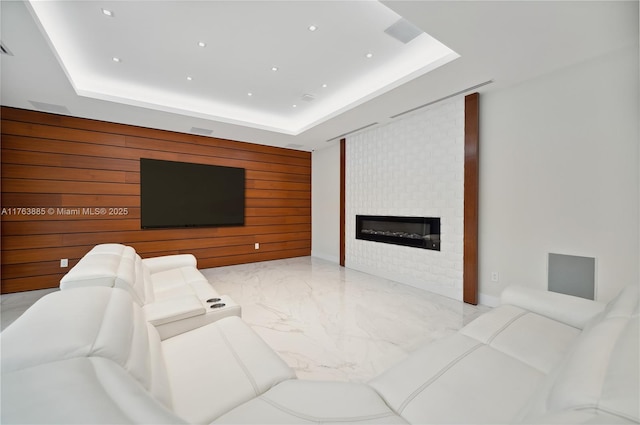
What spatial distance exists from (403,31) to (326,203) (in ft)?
13.1

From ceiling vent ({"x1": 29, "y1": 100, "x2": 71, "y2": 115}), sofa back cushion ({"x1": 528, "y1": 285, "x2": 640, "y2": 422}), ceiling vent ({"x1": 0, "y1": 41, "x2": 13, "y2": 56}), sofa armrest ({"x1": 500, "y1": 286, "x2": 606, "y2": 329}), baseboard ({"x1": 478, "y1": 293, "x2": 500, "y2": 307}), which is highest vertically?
ceiling vent ({"x1": 29, "y1": 100, "x2": 71, "y2": 115})

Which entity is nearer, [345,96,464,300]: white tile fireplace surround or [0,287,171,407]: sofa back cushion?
[0,287,171,407]: sofa back cushion

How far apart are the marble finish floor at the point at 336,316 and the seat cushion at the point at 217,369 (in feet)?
2.49

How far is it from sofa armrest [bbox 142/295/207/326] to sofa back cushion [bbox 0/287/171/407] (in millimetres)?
307

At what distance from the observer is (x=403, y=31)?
7.98 feet

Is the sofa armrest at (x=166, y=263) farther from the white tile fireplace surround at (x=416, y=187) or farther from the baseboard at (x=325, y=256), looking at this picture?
the baseboard at (x=325, y=256)

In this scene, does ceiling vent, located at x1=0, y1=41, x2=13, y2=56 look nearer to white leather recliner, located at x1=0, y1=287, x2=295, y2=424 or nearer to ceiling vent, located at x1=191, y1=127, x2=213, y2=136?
ceiling vent, located at x1=191, y1=127, x2=213, y2=136

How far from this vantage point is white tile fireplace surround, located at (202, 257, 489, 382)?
2.15 metres

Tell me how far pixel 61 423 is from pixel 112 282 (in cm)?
151

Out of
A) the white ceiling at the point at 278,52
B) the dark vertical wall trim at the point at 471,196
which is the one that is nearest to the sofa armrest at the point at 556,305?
the dark vertical wall trim at the point at 471,196

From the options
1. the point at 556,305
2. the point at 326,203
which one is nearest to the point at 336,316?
the point at 556,305

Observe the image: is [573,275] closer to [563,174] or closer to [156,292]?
[563,174]

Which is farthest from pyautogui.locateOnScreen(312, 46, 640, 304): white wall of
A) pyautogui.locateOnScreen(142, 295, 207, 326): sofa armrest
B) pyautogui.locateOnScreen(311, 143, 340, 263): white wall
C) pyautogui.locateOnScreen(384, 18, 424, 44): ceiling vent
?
pyautogui.locateOnScreen(142, 295, 207, 326): sofa armrest

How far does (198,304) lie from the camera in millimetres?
1749
